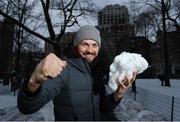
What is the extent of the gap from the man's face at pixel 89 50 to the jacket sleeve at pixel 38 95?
24cm

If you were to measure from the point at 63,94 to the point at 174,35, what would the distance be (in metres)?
45.9

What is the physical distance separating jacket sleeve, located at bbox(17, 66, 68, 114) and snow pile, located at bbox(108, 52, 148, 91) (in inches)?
16.1

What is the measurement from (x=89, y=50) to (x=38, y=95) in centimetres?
74

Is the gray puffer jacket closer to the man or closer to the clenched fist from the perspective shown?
the man

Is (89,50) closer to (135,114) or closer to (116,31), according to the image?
(135,114)

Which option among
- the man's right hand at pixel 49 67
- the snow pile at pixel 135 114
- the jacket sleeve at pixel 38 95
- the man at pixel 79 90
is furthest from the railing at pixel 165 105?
the man's right hand at pixel 49 67

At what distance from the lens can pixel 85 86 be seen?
310cm

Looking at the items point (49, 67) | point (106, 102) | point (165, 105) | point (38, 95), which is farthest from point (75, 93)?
point (165, 105)

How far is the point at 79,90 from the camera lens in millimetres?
3078

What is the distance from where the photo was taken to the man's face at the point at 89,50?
3.17m

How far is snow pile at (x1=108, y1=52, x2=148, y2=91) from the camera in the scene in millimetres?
2738

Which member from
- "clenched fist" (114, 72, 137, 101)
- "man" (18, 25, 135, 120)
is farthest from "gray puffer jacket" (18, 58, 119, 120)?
"clenched fist" (114, 72, 137, 101)

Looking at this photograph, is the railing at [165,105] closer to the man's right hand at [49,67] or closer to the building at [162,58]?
the man's right hand at [49,67]

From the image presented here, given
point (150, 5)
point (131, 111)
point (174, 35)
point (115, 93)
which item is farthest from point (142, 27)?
point (115, 93)
